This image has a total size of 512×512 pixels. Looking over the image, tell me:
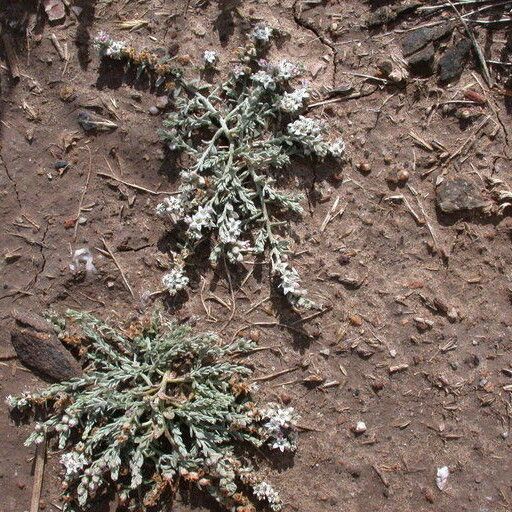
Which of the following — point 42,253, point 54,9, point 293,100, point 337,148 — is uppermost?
point 54,9

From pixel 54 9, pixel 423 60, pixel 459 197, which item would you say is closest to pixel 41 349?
pixel 54 9

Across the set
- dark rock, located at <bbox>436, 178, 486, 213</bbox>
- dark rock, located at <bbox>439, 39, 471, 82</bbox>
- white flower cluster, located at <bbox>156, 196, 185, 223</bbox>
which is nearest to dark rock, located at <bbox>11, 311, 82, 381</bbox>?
white flower cluster, located at <bbox>156, 196, 185, 223</bbox>

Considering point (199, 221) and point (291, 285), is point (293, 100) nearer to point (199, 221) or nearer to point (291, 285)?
point (199, 221)

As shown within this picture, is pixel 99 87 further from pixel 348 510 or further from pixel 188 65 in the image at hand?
pixel 348 510

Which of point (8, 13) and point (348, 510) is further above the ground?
point (8, 13)

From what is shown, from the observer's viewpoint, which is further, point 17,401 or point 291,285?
point 17,401

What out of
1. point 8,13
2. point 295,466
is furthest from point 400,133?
point 8,13

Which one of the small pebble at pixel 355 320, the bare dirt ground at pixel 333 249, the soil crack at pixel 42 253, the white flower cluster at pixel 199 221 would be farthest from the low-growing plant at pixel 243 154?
the soil crack at pixel 42 253
